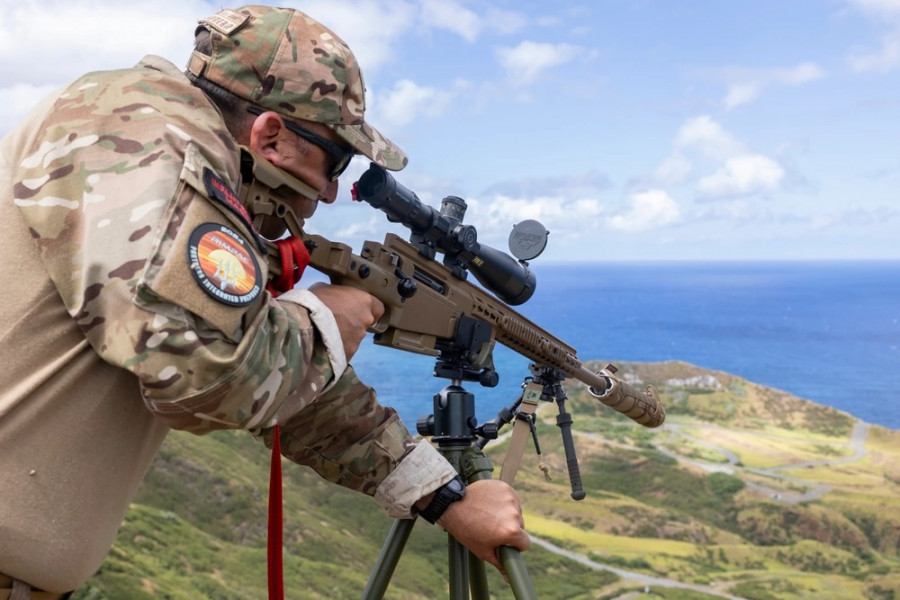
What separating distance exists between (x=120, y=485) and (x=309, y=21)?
1323 millimetres

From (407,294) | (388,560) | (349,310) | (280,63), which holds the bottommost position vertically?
(388,560)

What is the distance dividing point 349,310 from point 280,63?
69cm

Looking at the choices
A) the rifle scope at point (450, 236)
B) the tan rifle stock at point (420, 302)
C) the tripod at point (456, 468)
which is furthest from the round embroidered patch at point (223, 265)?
the tripod at point (456, 468)

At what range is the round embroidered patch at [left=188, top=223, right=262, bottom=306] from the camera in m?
1.64

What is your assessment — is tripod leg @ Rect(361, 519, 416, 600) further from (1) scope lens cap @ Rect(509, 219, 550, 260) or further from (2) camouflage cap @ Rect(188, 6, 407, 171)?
(2) camouflage cap @ Rect(188, 6, 407, 171)

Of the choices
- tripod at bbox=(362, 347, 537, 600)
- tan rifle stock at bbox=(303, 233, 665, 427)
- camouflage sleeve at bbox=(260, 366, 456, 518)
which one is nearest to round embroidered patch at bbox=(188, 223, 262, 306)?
tan rifle stock at bbox=(303, 233, 665, 427)

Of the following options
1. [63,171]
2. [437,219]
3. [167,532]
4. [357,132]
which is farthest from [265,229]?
[167,532]

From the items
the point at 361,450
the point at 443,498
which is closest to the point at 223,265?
the point at 361,450

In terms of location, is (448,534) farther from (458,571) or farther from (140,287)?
(140,287)

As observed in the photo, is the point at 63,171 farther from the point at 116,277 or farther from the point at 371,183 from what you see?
the point at 371,183

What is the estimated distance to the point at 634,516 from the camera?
10.2 meters

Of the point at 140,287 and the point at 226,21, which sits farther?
the point at 226,21


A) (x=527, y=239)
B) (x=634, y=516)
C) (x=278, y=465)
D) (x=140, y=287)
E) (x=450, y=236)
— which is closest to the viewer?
(x=140, y=287)

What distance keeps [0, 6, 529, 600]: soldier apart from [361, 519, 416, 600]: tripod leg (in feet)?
4.30
